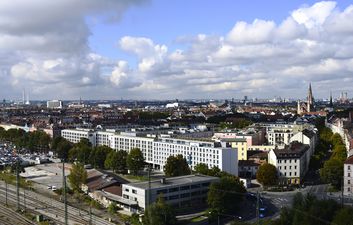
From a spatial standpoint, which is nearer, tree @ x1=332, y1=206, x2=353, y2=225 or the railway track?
tree @ x1=332, y1=206, x2=353, y2=225

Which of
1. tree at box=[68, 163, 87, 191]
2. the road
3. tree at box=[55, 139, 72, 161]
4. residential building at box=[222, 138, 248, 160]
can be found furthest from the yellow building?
the road

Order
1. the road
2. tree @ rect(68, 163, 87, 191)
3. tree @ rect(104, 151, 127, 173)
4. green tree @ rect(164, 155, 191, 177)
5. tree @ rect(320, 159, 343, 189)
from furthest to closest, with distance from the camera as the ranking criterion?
tree @ rect(104, 151, 127, 173) < green tree @ rect(164, 155, 191, 177) < tree @ rect(68, 163, 87, 191) < tree @ rect(320, 159, 343, 189) < the road

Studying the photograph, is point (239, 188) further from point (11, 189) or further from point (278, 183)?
point (11, 189)

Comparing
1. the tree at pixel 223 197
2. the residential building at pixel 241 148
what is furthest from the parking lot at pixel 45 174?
the residential building at pixel 241 148

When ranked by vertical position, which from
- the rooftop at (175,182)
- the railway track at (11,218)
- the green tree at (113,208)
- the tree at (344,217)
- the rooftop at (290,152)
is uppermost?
the rooftop at (290,152)

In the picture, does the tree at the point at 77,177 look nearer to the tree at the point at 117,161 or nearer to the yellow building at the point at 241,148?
the tree at the point at 117,161

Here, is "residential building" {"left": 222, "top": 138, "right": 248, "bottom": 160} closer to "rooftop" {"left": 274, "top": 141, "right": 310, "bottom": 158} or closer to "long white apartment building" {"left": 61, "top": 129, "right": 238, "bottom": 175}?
"long white apartment building" {"left": 61, "top": 129, "right": 238, "bottom": 175}

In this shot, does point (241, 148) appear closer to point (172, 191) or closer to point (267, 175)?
point (267, 175)
